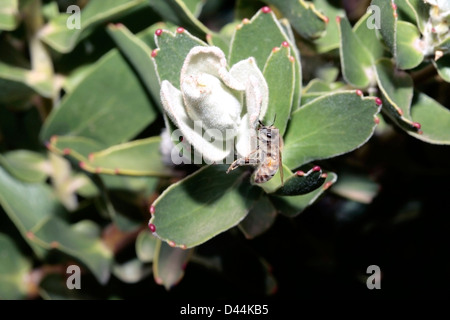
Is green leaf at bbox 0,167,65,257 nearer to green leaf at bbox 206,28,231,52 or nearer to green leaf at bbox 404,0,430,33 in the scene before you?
green leaf at bbox 206,28,231,52

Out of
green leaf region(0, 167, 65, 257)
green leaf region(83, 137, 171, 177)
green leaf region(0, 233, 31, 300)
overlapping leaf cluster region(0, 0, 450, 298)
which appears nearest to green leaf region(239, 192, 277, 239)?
overlapping leaf cluster region(0, 0, 450, 298)

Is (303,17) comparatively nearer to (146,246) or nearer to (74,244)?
(146,246)

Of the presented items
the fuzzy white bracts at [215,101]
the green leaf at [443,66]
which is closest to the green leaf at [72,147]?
the fuzzy white bracts at [215,101]

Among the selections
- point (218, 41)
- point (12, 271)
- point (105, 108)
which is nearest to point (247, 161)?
point (218, 41)

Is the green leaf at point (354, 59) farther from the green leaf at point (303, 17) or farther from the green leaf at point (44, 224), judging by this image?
the green leaf at point (44, 224)

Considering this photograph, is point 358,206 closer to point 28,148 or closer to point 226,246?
point 226,246
